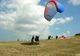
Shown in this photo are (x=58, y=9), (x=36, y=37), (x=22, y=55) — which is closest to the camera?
(x=22, y=55)

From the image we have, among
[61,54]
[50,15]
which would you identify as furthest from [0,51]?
[50,15]

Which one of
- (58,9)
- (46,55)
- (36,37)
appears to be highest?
Result: (58,9)

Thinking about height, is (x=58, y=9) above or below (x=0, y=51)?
above

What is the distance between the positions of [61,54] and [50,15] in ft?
41.1

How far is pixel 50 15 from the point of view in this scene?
50.4m

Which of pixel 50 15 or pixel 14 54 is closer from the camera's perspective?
pixel 14 54

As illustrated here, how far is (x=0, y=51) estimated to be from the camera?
40.8m

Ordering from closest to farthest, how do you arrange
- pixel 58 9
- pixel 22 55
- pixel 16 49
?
pixel 22 55
pixel 16 49
pixel 58 9

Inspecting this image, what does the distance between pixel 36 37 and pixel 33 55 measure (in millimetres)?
22901

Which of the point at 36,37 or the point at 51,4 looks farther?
the point at 36,37

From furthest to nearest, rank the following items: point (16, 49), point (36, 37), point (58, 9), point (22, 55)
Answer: point (36, 37) < point (58, 9) < point (16, 49) < point (22, 55)

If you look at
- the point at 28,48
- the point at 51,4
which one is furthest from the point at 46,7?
the point at 28,48

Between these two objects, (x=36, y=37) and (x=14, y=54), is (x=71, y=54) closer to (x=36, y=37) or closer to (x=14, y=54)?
(x=14, y=54)

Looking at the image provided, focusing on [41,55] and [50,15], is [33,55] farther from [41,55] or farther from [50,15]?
[50,15]
